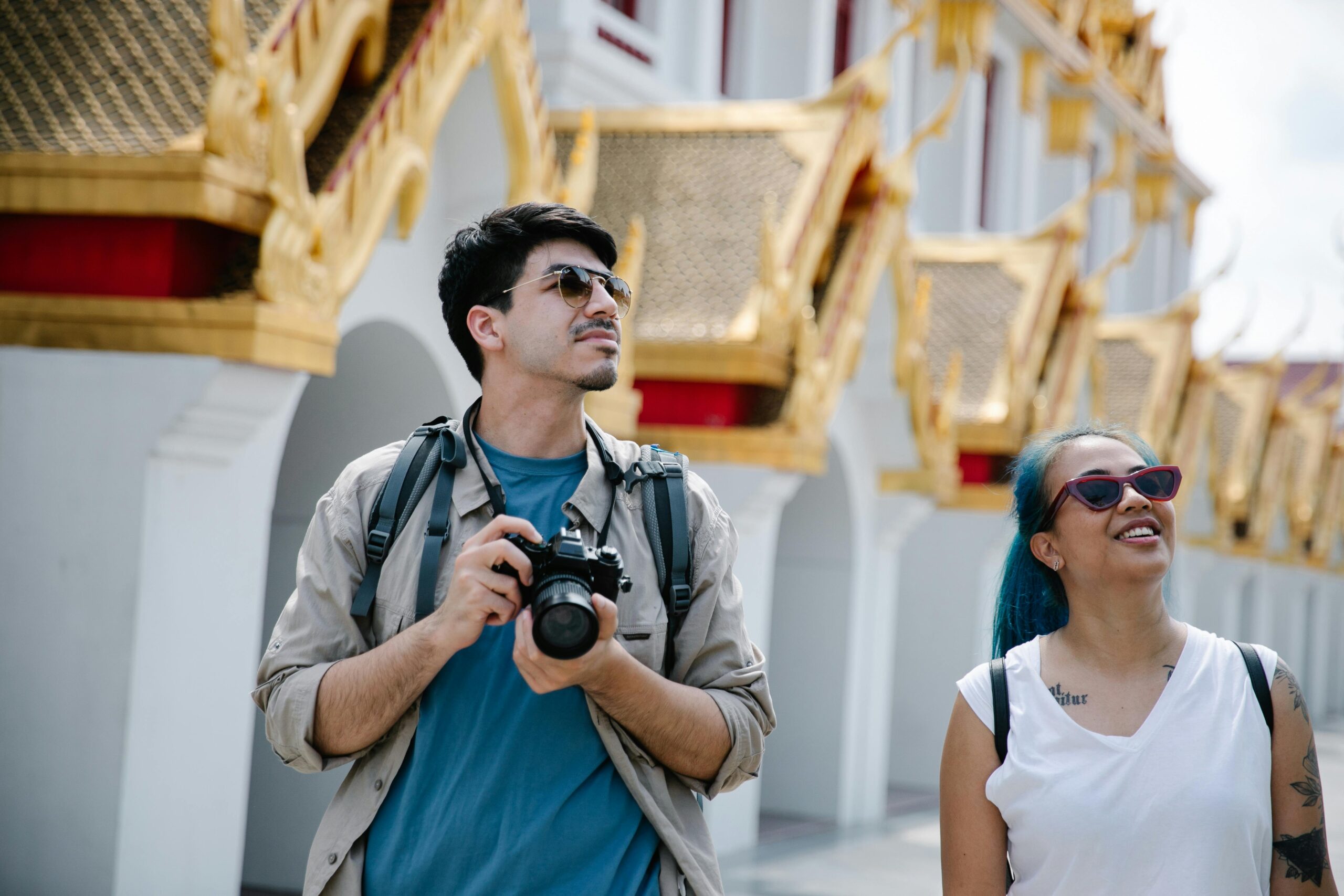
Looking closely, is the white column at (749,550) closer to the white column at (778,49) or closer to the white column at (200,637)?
the white column at (200,637)

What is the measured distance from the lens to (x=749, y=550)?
28.8 ft

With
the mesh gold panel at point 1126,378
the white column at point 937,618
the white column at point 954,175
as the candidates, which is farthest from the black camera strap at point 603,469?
the white column at point 954,175

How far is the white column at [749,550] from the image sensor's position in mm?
8438

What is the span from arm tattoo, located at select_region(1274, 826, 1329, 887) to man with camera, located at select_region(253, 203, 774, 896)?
0.83 meters

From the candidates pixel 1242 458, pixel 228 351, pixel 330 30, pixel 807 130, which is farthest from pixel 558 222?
pixel 1242 458

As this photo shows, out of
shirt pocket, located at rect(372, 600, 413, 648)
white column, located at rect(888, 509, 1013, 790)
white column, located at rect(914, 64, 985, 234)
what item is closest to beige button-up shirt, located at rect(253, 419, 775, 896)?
shirt pocket, located at rect(372, 600, 413, 648)

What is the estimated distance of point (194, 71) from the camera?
5207mm

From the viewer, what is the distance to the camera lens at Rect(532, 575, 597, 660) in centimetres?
198

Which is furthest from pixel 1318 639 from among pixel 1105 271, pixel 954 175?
pixel 1105 271

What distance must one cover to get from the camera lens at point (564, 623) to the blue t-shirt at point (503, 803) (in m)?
0.21

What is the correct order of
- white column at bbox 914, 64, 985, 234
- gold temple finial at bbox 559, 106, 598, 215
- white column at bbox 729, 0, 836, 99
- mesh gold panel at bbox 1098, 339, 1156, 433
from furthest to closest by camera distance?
1. white column at bbox 914, 64, 985, 234
2. mesh gold panel at bbox 1098, 339, 1156, 433
3. white column at bbox 729, 0, 836, 99
4. gold temple finial at bbox 559, 106, 598, 215

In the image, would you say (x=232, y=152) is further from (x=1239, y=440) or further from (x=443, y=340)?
(x=1239, y=440)

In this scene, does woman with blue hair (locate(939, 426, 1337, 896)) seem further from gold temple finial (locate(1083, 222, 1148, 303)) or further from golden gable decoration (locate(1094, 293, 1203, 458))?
golden gable decoration (locate(1094, 293, 1203, 458))

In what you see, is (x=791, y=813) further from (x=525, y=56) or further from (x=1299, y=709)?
(x=1299, y=709)
